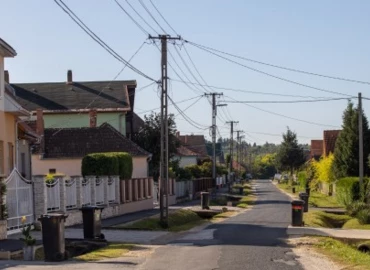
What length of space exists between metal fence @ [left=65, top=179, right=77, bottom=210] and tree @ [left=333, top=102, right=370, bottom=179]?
33.1 metres

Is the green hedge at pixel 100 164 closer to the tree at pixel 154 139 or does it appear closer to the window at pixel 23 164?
the window at pixel 23 164

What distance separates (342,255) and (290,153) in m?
91.1

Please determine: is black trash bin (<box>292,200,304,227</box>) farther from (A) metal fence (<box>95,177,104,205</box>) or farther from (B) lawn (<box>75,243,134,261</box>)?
(A) metal fence (<box>95,177,104,205</box>)

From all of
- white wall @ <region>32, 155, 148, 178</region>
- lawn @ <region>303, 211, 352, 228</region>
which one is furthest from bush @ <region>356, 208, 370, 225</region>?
white wall @ <region>32, 155, 148, 178</region>

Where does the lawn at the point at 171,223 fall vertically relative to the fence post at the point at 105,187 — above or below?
below

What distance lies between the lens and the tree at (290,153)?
10862cm

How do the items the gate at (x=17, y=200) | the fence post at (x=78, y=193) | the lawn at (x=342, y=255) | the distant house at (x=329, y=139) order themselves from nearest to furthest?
the lawn at (x=342, y=255) → the gate at (x=17, y=200) → the fence post at (x=78, y=193) → the distant house at (x=329, y=139)

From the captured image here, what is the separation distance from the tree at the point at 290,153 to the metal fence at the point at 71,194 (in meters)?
82.2

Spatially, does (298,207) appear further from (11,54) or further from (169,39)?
(11,54)

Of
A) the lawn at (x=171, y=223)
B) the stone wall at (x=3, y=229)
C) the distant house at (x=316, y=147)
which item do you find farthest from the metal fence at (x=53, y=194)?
the distant house at (x=316, y=147)

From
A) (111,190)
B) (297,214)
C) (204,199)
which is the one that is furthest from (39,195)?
(204,199)

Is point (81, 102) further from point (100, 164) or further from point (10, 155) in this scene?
point (10, 155)

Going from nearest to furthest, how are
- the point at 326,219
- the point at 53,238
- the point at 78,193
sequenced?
the point at 53,238 → the point at 78,193 → the point at 326,219

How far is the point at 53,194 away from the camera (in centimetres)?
2572
